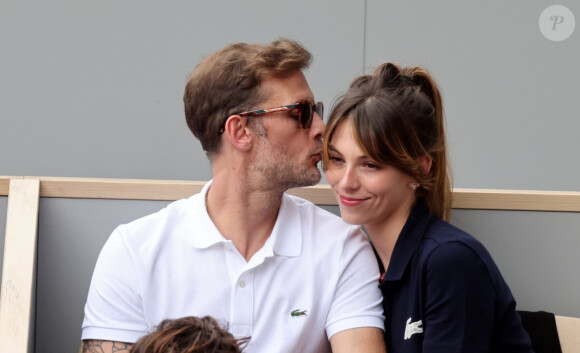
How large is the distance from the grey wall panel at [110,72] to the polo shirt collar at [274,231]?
5.13 feet

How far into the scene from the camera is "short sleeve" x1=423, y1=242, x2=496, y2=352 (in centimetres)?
180

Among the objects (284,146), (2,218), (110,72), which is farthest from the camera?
(110,72)

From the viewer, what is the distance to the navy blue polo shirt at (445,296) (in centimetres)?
180

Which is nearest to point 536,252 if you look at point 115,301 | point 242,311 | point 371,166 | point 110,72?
point 371,166

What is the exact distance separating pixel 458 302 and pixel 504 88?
2.24 m

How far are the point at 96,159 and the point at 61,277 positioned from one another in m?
1.36

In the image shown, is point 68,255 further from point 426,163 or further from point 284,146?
point 426,163

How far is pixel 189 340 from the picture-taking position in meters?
1.43

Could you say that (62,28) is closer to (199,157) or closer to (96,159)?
(96,159)

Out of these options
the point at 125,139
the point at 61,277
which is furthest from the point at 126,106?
the point at 61,277

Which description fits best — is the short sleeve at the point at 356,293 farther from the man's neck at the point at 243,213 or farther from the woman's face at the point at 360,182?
the man's neck at the point at 243,213

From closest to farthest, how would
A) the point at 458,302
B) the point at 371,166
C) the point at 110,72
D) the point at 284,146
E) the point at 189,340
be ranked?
1. the point at 189,340
2. the point at 458,302
3. the point at 371,166
4. the point at 284,146
5. the point at 110,72

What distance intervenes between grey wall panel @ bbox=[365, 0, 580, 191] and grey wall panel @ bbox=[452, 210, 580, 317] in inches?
54.1

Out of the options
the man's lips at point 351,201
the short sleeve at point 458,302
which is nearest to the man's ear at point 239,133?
the man's lips at point 351,201
